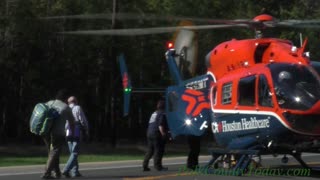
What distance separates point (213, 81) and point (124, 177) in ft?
10.5

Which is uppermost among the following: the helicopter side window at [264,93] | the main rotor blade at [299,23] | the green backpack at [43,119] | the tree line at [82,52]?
the main rotor blade at [299,23]

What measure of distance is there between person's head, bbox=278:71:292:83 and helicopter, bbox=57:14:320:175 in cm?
2

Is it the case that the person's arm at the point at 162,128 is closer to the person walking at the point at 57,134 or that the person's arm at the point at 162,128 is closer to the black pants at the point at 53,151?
the person walking at the point at 57,134

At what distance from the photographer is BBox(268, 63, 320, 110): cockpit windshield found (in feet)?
42.4

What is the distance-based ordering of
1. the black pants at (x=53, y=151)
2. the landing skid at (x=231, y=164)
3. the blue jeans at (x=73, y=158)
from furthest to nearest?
the blue jeans at (x=73, y=158) < the landing skid at (x=231, y=164) < the black pants at (x=53, y=151)

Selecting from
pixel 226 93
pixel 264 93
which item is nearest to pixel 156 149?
pixel 226 93

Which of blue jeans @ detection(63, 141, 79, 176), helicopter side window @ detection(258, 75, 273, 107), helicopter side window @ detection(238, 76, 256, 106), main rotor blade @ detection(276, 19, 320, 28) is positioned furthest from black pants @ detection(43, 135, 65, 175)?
main rotor blade @ detection(276, 19, 320, 28)

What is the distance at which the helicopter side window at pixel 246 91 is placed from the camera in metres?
13.8

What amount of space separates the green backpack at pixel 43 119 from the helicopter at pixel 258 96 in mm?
1967

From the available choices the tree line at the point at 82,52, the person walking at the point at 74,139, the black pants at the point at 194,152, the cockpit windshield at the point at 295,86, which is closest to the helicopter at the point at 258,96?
the cockpit windshield at the point at 295,86

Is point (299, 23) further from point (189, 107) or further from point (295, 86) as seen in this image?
point (189, 107)

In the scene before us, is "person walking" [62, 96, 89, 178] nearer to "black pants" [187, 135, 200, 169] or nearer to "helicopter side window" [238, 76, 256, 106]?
"black pants" [187, 135, 200, 169]

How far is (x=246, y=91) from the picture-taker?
46.0ft

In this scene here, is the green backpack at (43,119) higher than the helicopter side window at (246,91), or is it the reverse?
the helicopter side window at (246,91)
